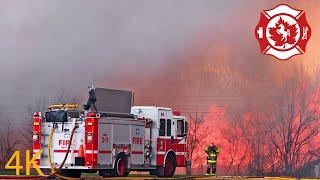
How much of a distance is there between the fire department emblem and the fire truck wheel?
46.9ft

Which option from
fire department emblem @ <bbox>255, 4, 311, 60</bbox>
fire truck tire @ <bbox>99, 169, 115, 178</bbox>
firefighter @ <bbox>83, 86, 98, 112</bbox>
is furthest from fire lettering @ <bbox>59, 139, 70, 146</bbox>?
fire department emblem @ <bbox>255, 4, 311, 60</bbox>

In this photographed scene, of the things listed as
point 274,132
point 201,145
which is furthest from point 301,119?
point 201,145

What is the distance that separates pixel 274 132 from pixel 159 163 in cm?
1540

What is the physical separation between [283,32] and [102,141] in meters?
15.7

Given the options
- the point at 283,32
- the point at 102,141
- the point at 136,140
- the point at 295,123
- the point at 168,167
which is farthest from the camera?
the point at 295,123

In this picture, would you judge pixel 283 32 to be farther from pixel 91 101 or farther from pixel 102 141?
pixel 102 141

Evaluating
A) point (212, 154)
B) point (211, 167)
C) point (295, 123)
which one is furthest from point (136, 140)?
point (295, 123)

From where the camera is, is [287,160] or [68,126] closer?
[68,126]

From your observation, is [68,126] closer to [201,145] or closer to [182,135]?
[182,135]

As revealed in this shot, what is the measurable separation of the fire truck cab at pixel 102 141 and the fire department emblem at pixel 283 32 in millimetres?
11120

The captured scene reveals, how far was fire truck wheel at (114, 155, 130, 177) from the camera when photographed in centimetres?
2976

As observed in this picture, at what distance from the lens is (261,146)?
1789 inches

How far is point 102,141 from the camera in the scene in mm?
28984

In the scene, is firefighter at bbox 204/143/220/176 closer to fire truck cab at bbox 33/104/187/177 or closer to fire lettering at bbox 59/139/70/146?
fire truck cab at bbox 33/104/187/177
